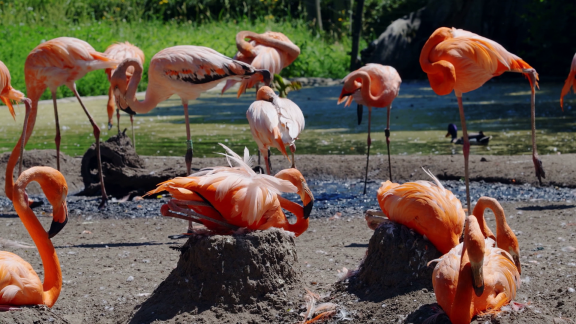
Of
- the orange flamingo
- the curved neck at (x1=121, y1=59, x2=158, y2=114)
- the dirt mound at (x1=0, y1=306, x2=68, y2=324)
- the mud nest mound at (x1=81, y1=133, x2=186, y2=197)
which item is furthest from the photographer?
the orange flamingo

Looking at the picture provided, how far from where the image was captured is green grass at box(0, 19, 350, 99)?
16.2m

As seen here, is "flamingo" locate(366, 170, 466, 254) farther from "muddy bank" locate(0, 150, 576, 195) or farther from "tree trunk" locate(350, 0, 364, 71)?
"tree trunk" locate(350, 0, 364, 71)

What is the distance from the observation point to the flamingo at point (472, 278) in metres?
2.82

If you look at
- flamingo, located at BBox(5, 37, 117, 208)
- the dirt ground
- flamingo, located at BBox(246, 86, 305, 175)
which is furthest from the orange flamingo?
the dirt ground

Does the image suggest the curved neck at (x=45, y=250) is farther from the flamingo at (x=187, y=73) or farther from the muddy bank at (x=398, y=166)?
the muddy bank at (x=398, y=166)

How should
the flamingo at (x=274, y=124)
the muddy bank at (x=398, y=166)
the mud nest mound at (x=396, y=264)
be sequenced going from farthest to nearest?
1. the muddy bank at (x=398, y=166)
2. the flamingo at (x=274, y=124)
3. the mud nest mound at (x=396, y=264)

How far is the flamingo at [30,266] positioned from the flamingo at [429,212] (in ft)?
5.50

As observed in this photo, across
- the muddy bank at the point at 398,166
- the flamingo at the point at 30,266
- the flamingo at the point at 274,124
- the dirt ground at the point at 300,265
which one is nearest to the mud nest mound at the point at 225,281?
the dirt ground at the point at 300,265

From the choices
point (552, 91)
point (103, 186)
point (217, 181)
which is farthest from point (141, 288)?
point (552, 91)

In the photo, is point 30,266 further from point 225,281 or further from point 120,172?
Answer: point 120,172

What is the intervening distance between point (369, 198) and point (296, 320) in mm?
3257

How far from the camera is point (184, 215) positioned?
12.1 feet

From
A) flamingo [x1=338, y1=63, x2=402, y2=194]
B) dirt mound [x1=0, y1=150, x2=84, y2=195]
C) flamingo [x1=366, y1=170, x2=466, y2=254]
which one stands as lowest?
dirt mound [x1=0, y1=150, x2=84, y2=195]

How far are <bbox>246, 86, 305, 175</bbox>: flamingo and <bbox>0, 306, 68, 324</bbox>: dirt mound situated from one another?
2.53 metres
